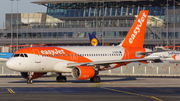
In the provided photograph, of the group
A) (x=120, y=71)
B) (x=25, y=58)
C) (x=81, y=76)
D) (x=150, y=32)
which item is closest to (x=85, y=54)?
(x=81, y=76)

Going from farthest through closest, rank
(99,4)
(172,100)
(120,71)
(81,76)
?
(99,4), (120,71), (81,76), (172,100)

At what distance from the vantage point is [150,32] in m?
104

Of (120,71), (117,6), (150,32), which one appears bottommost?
(120,71)

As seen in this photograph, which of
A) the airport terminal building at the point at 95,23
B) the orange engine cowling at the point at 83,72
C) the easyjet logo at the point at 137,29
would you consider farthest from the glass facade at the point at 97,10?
the orange engine cowling at the point at 83,72

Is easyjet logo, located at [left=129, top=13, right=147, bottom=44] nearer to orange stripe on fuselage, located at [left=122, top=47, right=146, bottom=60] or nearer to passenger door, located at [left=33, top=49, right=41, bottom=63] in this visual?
orange stripe on fuselage, located at [left=122, top=47, right=146, bottom=60]

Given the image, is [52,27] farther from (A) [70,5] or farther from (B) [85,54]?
(B) [85,54]

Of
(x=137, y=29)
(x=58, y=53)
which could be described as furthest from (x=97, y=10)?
(x=58, y=53)

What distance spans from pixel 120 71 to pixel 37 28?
68034 millimetres

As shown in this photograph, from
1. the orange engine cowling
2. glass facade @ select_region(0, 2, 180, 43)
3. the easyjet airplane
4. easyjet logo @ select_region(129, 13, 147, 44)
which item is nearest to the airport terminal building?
glass facade @ select_region(0, 2, 180, 43)

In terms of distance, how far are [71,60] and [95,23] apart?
74.8m

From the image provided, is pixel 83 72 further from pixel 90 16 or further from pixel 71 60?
pixel 90 16

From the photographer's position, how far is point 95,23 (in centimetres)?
10912

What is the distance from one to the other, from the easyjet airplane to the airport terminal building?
205ft

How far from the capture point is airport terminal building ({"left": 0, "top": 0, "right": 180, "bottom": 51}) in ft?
340
